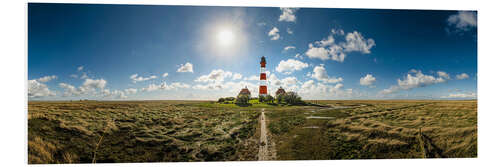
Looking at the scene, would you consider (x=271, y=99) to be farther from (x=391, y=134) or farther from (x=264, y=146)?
(x=391, y=134)

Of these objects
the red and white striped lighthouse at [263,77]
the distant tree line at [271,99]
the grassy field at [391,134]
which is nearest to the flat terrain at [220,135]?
the grassy field at [391,134]

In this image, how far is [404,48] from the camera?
145 inches

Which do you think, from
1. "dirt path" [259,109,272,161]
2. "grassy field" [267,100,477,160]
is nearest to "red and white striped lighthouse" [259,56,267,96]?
"dirt path" [259,109,272,161]

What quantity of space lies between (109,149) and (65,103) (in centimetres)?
145

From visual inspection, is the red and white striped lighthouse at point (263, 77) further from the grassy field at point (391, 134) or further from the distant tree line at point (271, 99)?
the grassy field at point (391, 134)

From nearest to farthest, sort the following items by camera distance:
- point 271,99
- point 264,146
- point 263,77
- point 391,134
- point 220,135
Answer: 1. point 391,134
2. point 264,146
3. point 220,135
4. point 263,77
5. point 271,99

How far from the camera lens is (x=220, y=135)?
11.7 feet

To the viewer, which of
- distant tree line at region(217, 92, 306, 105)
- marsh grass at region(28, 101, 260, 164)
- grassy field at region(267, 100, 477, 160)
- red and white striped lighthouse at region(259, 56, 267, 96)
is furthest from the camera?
distant tree line at region(217, 92, 306, 105)

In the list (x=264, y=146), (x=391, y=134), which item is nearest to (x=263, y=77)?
(x=264, y=146)

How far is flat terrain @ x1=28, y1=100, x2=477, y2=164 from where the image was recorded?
2979 mm

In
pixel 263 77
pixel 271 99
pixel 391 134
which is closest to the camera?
pixel 391 134

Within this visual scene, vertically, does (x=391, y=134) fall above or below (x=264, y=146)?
above

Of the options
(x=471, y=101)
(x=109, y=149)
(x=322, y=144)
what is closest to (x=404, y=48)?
(x=471, y=101)

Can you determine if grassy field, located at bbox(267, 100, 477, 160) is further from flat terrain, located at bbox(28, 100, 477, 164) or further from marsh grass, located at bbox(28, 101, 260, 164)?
marsh grass, located at bbox(28, 101, 260, 164)
